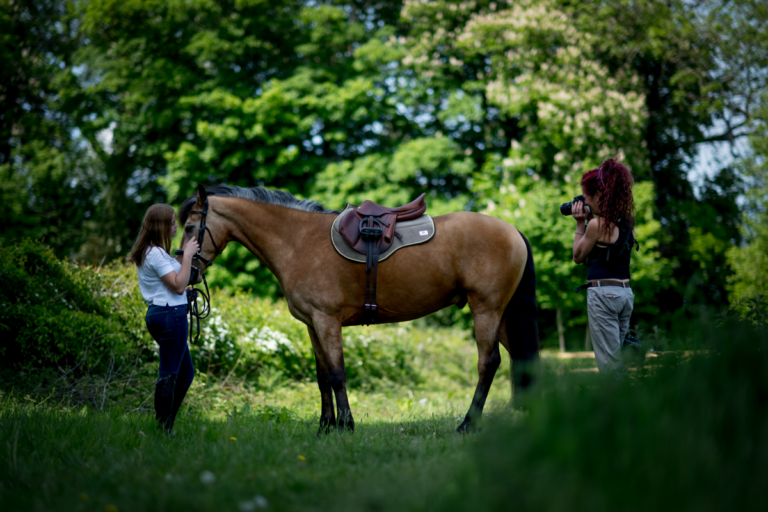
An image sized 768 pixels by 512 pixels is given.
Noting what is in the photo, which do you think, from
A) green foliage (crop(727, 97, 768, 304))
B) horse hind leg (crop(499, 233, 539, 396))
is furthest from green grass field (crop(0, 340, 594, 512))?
green foliage (crop(727, 97, 768, 304))

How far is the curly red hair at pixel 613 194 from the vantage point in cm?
352

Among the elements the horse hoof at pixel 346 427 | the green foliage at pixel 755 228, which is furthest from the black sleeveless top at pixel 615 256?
the green foliage at pixel 755 228

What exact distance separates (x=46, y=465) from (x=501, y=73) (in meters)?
12.4

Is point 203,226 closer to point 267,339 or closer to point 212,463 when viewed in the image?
point 212,463

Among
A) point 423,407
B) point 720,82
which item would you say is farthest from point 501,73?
point 423,407

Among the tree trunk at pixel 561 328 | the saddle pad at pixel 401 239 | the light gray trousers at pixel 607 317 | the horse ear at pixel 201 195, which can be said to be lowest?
the tree trunk at pixel 561 328

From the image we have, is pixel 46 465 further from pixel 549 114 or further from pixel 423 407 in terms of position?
pixel 549 114

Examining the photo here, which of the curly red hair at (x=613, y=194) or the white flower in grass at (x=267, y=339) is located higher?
the curly red hair at (x=613, y=194)

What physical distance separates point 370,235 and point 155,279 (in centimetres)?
178

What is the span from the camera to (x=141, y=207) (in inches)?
624

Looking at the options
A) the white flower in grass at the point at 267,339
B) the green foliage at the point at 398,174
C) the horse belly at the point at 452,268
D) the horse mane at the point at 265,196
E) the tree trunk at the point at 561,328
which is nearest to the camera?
the horse belly at the point at 452,268

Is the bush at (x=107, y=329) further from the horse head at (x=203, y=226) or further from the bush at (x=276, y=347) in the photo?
the horse head at (x=203, y=226)

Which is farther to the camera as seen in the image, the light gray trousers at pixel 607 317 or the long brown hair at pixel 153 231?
the long brown hair at pixel 153 231

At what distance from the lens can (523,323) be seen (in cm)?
438
